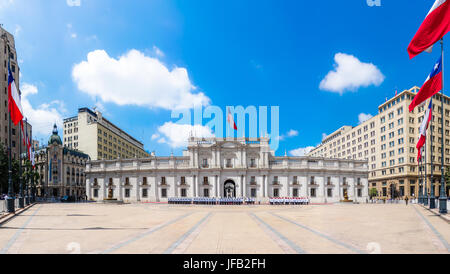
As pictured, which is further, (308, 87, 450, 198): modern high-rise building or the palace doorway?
(308, 87, 450, 198): modern high-rise building

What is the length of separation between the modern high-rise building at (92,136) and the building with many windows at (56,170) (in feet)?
31.6

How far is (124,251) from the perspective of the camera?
10.1m

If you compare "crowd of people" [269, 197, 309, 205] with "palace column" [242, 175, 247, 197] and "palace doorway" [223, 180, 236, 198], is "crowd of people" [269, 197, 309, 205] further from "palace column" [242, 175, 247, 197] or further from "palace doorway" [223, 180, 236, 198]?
"palace doorway" [223, 180, 236, 198]

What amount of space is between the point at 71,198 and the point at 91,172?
10734mm

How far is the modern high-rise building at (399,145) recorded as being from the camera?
72625mm

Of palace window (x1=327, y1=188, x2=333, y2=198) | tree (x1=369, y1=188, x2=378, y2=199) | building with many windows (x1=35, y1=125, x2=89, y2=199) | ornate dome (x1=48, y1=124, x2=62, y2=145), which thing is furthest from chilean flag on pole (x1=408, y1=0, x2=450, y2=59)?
ornate dome (x1=48, y1=124, x2=62, y2=145)

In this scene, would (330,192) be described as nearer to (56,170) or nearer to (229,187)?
(229,187)

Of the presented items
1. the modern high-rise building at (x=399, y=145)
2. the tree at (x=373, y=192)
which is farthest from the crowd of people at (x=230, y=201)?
the tree at (x=373, y=192)

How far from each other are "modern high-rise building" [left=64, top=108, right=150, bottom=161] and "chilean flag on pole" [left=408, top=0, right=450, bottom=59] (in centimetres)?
8777

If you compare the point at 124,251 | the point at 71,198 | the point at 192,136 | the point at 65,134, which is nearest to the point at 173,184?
the point at 192,136

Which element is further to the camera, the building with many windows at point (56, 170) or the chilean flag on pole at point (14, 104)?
the building with many windows at point (56, 170)

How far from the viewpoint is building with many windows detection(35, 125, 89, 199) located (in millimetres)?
75312

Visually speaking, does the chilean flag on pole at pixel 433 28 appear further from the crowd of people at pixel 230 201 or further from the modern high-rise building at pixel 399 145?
the modern high-rise building at pixel 399 145
